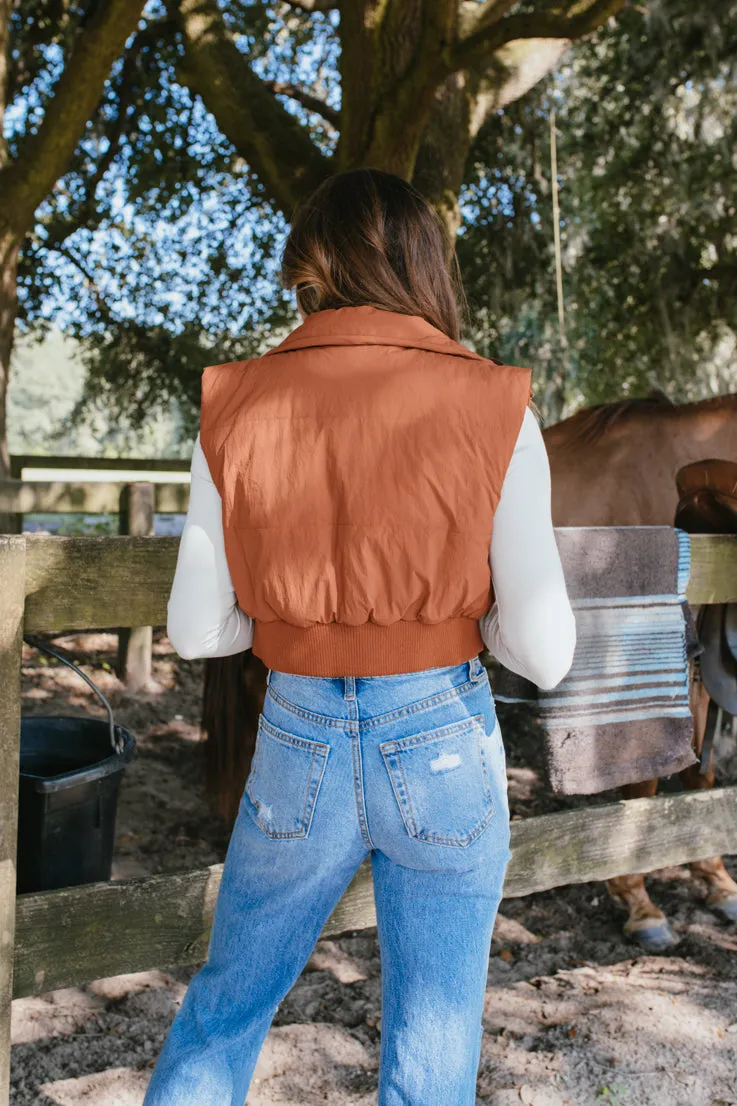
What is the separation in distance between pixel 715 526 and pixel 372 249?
5.48ft

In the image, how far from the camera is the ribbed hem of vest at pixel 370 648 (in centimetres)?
126

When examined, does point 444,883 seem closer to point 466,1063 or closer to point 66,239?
point 466,1063

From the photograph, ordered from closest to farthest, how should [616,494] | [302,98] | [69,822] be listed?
[69,822], [616,494], [302,98]

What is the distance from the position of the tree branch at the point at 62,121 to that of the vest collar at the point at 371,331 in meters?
4.57

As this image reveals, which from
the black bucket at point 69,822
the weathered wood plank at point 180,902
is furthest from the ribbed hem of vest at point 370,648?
the weathered wood plank at point 180,902

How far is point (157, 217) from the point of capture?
7742mm

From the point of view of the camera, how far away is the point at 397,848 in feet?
4.16

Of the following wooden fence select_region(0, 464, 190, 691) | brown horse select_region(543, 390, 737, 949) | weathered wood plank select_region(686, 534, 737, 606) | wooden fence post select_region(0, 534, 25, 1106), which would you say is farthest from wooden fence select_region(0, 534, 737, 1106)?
wooden fence select_region(0, 464, 190, 691)

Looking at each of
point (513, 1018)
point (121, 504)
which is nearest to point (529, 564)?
point (513, 1018)

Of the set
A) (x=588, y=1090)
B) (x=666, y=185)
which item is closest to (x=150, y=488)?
(x=588, y=1090)

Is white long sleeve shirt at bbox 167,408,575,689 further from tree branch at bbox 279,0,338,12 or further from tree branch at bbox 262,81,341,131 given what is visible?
tree branch at bbox 262,81,341,131

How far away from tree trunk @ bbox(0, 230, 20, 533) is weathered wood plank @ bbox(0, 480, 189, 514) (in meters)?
0.17

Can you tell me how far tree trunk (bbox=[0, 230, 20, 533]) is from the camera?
206 inches

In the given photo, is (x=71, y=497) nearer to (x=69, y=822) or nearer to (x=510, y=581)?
(x=69, y=822)
